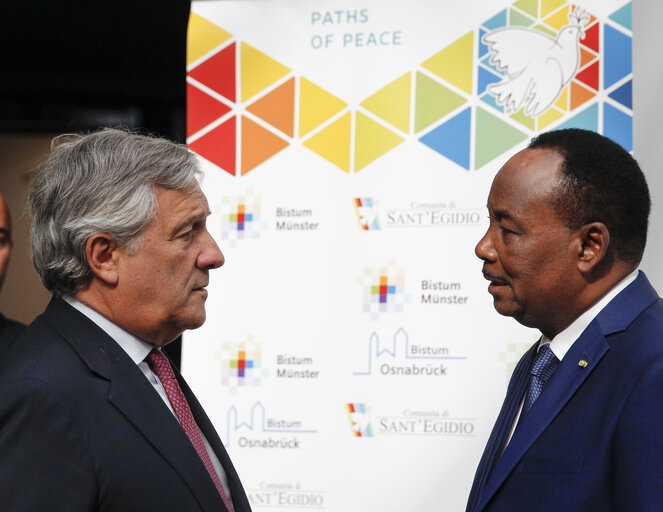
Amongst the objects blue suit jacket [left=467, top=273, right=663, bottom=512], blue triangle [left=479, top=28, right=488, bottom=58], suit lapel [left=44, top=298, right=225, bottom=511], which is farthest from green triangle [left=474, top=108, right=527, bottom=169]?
suit lapel [left=44, top=298, right=225, bottom=511]

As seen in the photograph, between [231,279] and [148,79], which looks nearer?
[231,279]

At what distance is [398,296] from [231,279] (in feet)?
2.29

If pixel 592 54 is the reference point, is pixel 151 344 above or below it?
below

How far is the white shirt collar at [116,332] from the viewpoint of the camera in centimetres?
181

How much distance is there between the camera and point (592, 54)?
296cm

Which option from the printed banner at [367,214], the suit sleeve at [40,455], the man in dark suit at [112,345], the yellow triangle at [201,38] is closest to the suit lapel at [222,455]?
the man in dark suit at [112,345]

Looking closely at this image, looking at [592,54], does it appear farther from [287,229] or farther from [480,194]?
[287,229]

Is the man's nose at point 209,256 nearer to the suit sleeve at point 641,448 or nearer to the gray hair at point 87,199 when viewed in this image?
the gray hair at point 87,199

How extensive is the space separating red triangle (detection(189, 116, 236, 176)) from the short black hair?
1.68 metres

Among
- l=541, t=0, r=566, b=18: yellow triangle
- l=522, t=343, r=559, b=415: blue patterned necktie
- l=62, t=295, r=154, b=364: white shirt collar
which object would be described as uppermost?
l=541, t=0, r=566, b=18: yellow triangle

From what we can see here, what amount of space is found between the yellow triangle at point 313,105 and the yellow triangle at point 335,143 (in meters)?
0.04

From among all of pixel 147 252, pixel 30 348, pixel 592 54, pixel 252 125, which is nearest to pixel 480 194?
pixel 592 54

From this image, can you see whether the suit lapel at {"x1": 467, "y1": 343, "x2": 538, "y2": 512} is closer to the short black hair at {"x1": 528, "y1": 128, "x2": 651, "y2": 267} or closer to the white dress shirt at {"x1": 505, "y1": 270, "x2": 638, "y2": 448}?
the white dress shirt at {"x1": 505, "y1": 270, "x2": 638, "y2": 448}

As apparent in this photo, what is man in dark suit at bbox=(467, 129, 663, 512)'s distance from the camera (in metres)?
1.68
